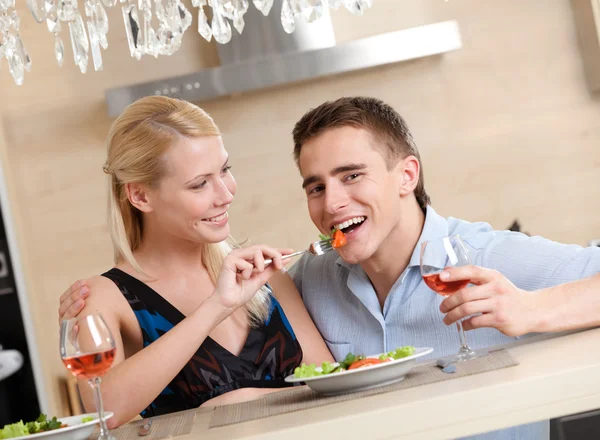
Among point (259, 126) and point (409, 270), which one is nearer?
point (409, 270)

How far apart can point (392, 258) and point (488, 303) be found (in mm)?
532

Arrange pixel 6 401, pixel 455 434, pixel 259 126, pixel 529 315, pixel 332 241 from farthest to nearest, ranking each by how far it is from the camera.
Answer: pixel 259 126
pixel 6 401
pixel 332 241
pixel 529 315
pixel 455 434

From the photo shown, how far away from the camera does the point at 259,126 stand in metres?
4.05

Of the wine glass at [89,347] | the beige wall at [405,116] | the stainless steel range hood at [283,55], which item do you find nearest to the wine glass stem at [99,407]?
the wine glass at [89,347]

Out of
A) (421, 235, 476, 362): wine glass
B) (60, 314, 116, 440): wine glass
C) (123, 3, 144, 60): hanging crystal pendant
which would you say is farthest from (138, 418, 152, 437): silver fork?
(123, 3, 144, 60): hanging crystal pendant

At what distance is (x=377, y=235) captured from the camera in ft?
6.50

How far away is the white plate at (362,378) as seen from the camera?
53.5 inches

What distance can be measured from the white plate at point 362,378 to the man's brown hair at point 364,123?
2.57ft

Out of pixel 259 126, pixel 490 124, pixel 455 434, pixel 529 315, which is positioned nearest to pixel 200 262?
pixel 529 315

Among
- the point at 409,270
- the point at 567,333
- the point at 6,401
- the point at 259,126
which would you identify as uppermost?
the point at 259,126

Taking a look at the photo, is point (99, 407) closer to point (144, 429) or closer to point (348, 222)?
point (144, 429)

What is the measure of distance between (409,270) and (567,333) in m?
0.45

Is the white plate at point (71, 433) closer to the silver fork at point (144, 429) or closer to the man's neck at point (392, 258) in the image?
the silver fork at point (144, 429)

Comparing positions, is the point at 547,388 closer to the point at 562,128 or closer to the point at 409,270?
the point at 409,270
